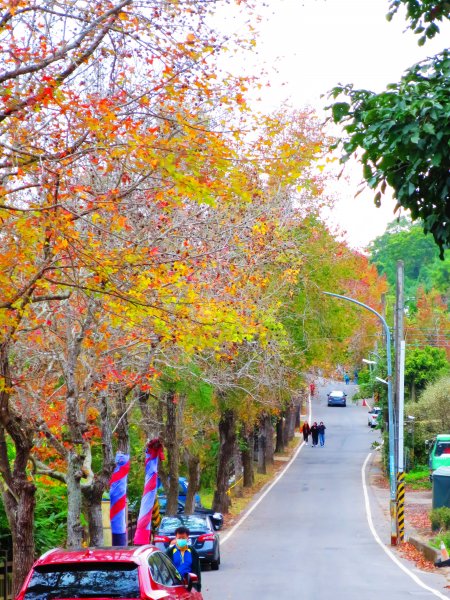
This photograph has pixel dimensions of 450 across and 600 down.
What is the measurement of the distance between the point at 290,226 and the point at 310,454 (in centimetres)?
3833

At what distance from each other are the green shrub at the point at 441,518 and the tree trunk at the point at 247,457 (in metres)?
14.7

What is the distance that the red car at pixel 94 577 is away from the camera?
10.3 meters

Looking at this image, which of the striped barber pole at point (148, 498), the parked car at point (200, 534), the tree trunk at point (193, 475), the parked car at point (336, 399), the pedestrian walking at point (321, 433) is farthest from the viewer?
the parked car at point (336, 399)

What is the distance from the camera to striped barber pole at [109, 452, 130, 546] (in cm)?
1898

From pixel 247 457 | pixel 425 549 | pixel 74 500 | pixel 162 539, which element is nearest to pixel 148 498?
pixel 74 500

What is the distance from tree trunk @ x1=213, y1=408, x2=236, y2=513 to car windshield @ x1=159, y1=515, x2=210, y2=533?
11644mm

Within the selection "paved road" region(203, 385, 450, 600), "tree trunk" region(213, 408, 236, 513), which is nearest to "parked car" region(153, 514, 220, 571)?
"paved road" region(203, 385, 450, 600)

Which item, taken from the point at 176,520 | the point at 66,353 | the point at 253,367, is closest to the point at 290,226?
the point at 253,367

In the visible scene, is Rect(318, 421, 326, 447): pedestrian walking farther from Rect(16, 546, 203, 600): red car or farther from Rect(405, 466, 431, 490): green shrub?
Rect(16, 546, 203, 600): red car

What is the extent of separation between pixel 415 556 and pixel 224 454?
13.0 m

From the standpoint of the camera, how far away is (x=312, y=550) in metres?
30.8

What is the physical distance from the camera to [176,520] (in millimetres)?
27250

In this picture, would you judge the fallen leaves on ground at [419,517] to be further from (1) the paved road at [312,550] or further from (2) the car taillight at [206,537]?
(2) the car taillight at [206,537]

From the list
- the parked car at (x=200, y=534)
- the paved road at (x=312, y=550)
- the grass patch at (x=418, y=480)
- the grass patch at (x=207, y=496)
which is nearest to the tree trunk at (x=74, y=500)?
the paved road at (x=312, y=550)
